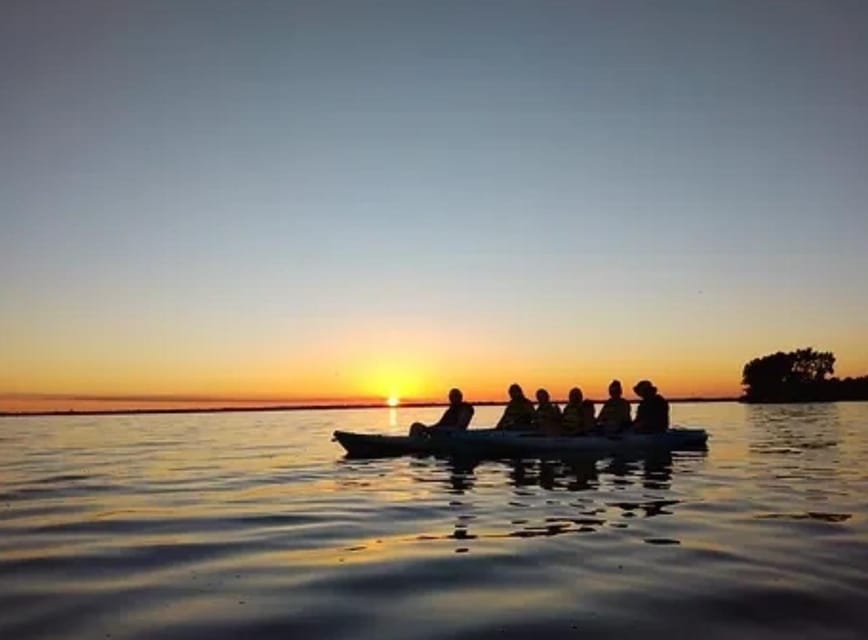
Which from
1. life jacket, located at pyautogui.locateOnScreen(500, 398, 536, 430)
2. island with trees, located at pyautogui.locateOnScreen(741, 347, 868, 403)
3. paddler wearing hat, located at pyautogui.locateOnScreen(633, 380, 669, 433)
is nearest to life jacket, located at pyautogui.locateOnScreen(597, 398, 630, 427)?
paddler wearing hat, located at pyautogui.locateOnScreen(633, 380, 669, 433)

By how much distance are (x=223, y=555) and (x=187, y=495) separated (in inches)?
295

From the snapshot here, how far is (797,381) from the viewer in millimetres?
134250

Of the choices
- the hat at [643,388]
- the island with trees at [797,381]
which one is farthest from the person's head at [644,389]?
the island with trees at [797,381]

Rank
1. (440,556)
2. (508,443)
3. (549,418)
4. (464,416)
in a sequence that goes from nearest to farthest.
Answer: (440,556), (508,443), (549,418), (464,416)

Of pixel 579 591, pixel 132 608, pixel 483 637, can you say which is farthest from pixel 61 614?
pixel 579 591

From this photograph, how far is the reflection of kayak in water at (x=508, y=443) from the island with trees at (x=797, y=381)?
11514cm

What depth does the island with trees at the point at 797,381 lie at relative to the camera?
5261 inches

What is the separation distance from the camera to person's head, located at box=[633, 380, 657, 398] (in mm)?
26922

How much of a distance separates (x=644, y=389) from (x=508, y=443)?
485 cm

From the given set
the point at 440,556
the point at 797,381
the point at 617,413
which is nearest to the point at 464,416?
the point at 617,413

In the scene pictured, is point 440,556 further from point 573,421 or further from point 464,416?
point 464,416

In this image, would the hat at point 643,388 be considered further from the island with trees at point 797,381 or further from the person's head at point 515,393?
the island with trees at point 797,381

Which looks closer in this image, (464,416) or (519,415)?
(519,415)

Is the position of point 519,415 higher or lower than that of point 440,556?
higher
